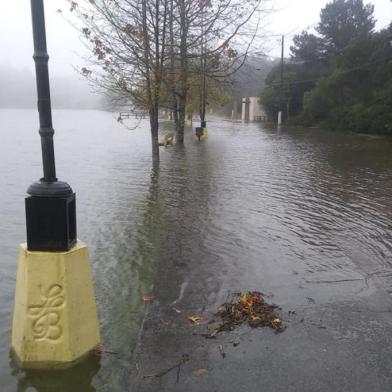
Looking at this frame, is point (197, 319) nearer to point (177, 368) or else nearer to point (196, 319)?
point (196, 319)

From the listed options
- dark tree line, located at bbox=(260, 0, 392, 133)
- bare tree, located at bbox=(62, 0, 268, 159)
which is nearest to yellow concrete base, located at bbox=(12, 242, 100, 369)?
bare tree, located at bbox=(62, 0, 268, 159)

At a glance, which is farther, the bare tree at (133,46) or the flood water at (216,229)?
the bare tree at (133,46)

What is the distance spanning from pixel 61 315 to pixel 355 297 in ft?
9.00

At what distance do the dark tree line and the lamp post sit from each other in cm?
2852

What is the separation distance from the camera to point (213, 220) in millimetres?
7910

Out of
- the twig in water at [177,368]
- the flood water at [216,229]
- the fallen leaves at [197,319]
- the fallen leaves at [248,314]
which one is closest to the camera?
the twig in water at [177,368]

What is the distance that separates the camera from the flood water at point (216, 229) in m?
4.27

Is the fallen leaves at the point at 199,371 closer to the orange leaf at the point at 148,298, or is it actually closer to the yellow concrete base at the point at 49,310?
the yellow concrete base at the point at 49,310

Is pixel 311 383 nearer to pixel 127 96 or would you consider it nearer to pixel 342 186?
pixel 342 186

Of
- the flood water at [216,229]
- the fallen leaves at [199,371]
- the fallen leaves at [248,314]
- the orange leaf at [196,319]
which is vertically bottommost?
the flood water at [216,229]

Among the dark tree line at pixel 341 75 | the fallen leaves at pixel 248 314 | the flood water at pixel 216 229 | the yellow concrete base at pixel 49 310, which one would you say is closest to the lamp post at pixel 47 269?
the yellow concrete base at pixel 49 310

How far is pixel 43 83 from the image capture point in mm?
3393

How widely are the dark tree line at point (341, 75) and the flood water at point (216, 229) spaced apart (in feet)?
64.2

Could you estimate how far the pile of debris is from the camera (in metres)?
3.82
